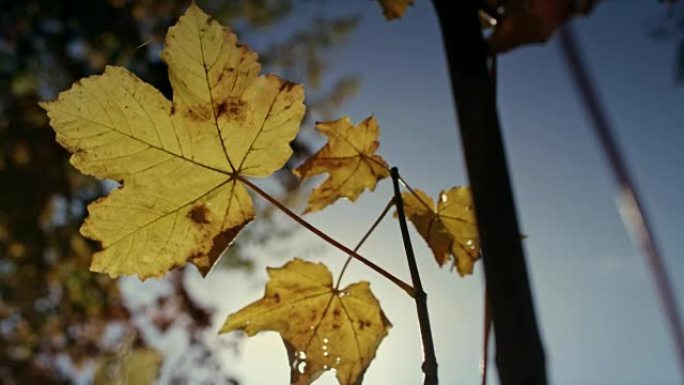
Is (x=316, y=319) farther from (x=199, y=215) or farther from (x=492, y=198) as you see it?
(x=492, y=198)

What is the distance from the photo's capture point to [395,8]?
1.34 feet

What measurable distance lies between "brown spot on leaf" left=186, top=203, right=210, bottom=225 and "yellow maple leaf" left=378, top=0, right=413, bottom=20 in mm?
159

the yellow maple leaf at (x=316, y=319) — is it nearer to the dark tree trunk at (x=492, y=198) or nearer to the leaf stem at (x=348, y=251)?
the leaf stem at (x=348, y=251)

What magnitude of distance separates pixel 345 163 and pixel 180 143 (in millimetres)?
113

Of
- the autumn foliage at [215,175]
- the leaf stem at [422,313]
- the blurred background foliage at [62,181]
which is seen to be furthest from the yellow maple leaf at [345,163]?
the blurred background foliage at [62,181]

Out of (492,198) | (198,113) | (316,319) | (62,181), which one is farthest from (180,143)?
(62,181)

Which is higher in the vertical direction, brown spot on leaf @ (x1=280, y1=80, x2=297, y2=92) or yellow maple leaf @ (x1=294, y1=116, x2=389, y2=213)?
yellow maple leaf @ (x1=294, y1=116, x2=389, y2=213)

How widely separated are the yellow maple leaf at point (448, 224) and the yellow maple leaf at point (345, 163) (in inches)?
1.6

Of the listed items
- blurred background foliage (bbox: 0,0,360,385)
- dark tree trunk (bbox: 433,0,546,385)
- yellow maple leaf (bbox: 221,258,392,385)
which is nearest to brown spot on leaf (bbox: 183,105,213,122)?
yellow maple leaf (bbox: 221,258,392,385)

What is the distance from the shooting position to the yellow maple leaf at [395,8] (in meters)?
0.41

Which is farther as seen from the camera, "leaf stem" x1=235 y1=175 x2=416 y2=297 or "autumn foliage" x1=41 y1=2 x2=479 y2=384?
"autumn foliage" x1=41 y1=2 x2=479 y2=384

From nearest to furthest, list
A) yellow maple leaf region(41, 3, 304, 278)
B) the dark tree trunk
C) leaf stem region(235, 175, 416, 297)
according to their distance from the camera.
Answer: the dark tree trunk
leaf stem region(235, 175, 416, 297)
yellow maple leaf region(41, 3, 304, 278)

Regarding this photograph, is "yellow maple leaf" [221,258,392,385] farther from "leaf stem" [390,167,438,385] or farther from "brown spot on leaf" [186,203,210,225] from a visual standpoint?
"leaf stem" [390,167,438,385]

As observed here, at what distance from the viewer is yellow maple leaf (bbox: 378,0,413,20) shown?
1.33 feet
